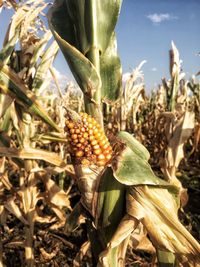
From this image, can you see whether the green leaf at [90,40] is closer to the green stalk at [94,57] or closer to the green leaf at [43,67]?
the green stalk at [94,57]

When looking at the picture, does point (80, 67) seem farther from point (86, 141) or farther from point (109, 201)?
point (109, 201)

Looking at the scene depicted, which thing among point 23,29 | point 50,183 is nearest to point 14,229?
point 50,183

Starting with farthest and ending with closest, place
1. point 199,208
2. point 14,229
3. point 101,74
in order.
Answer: point 199,208 → point 14,229 → point 101,74

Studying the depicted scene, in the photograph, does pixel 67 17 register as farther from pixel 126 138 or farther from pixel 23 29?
pixel 23 29

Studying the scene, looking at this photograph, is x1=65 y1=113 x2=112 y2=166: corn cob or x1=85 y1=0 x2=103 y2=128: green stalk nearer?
x1=65 y1=113 x2=112 y2=166: corn cob

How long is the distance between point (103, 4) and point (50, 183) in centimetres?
126

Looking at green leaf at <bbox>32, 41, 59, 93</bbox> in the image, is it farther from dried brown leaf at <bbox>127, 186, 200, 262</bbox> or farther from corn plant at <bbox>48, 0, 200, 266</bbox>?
dried brown leaf at <bbox>127, 186, 200, 262</bbox>

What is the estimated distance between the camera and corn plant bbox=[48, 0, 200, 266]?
37.2 inches

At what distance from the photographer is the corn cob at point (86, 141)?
0.92 meters

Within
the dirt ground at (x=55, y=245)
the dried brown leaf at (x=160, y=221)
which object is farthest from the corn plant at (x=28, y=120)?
the dried brown leaf at (x=160, y=221)

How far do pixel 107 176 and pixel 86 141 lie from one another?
0.14 m

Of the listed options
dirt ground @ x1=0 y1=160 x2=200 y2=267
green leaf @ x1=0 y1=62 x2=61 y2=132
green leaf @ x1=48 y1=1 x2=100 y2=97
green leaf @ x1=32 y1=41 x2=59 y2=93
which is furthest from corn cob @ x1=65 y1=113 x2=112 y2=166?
dirt ground @ x1=0 y1=160 x2=200 y2=267

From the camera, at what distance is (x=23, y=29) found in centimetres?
188

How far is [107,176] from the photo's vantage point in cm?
99
